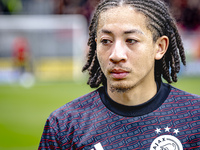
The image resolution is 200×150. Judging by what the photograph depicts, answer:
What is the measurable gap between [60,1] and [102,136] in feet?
75.6

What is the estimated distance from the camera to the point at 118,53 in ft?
7.43

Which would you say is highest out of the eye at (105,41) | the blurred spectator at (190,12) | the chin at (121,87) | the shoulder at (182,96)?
the blurred spectator at (190,12)

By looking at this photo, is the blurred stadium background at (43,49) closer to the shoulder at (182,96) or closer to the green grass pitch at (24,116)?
the green grass pitch at (24,116)

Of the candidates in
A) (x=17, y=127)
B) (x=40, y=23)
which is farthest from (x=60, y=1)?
(x=17, y=127)

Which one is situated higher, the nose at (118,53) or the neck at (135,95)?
the nose at (118,53)

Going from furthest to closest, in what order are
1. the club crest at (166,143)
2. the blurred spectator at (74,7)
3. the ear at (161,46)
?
the blurred spectator at (74,7)
the ear at (161,46)
the club crest at (166,143)

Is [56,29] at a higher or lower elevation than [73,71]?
higher

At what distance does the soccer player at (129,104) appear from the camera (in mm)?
2283

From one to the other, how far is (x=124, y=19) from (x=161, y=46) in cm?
37

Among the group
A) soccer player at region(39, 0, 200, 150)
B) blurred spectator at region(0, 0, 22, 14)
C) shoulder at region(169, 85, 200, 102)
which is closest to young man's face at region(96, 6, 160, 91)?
soccer player at region(39, 0, 200, 150)

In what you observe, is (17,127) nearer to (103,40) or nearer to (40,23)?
(103,40)

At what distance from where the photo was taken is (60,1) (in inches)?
969

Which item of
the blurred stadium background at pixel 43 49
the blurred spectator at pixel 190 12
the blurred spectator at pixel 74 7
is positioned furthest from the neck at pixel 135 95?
the blurred spectator at pixel 190 12

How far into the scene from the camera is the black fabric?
2354 mm
